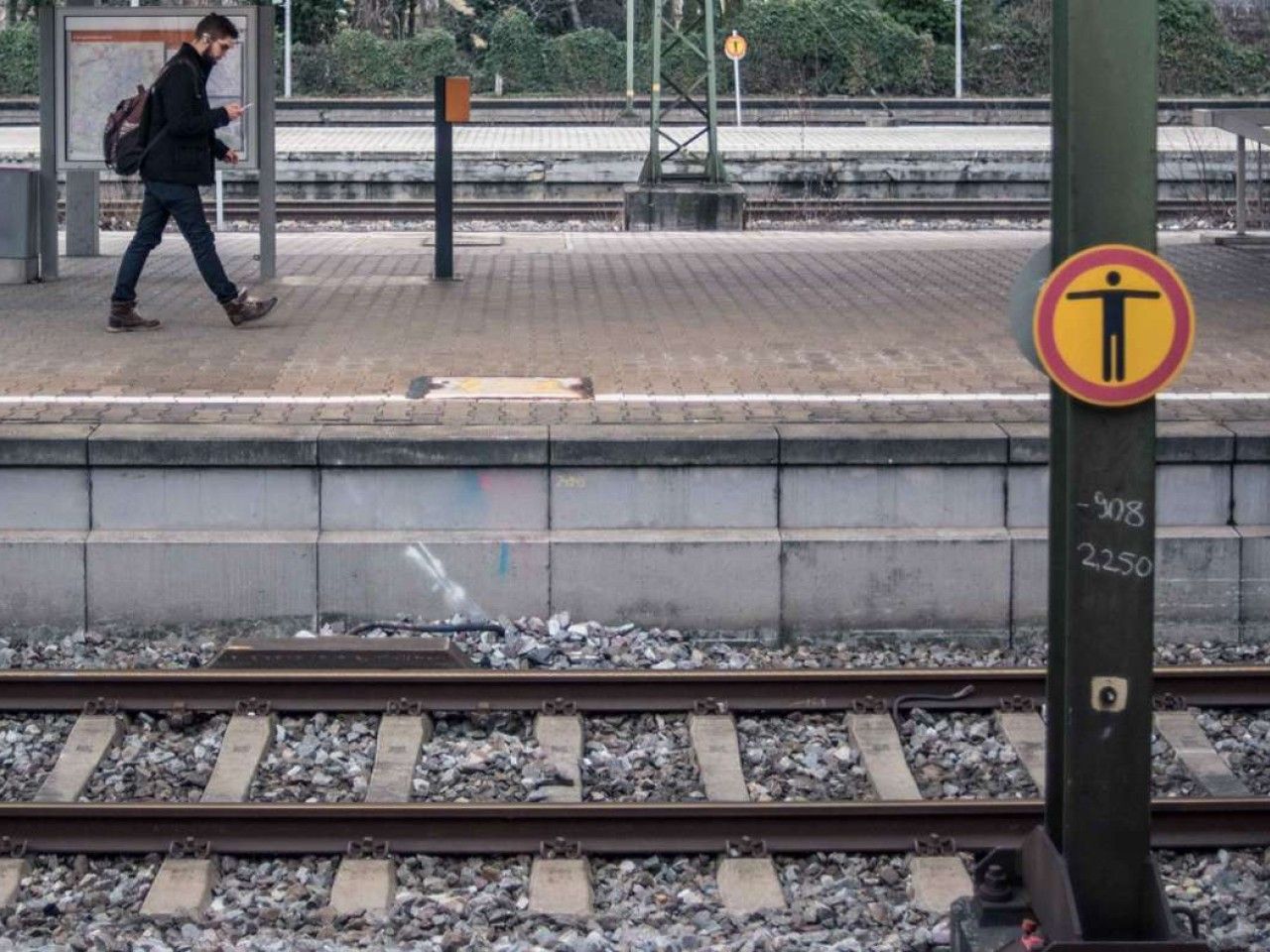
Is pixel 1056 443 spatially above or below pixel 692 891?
above

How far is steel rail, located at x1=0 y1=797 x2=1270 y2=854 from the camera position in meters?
6.52

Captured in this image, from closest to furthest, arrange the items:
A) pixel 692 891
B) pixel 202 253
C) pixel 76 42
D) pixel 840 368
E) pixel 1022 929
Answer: pixel 1022 929 < pixel 692 891 < pixel 840 368 < pixel 202 253 < pixel 76 42

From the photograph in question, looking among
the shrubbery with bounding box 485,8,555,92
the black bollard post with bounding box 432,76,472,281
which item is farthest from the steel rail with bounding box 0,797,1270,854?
the shrubbery with bounding box 485,8,555,92

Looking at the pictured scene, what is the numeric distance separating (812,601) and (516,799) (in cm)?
200

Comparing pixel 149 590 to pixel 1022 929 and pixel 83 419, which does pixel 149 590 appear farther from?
pixel 1022 929

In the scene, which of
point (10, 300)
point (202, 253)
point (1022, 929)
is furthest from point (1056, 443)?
point (10, 300)

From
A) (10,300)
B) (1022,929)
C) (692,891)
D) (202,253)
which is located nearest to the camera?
(1022,929)

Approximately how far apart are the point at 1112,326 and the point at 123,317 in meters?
8.03

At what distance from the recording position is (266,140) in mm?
14406

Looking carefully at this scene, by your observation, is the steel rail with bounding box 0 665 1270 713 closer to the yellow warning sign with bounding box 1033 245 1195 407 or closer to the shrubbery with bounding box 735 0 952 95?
the yellow warning sign with bounding box 1033 245 1195 407

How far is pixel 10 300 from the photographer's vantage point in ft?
43.4

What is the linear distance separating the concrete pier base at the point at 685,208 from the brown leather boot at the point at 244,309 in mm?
10375

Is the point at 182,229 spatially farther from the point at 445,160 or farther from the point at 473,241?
Answer: the point at 473,241

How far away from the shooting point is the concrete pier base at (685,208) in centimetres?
2206
